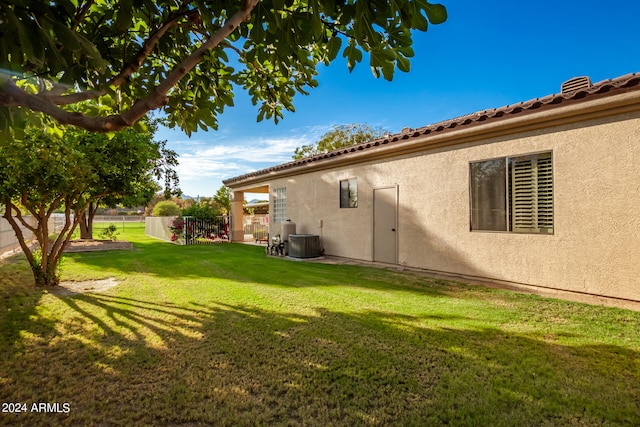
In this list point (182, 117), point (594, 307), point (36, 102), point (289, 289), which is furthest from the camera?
point (289, 289)

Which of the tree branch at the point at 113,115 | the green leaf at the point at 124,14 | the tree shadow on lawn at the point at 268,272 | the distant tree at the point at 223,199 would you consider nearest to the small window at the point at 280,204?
the tree shadow on lawn at the point at 268,272

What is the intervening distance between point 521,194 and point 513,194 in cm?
16

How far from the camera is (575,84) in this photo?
22.2ft

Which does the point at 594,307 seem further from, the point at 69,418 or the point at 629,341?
the point at 69,418

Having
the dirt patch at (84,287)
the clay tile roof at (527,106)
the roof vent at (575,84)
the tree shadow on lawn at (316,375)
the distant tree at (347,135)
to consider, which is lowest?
the tree shadow on lawn at (316,375)

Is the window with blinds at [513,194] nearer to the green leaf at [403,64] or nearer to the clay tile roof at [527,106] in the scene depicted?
the clay tile roof at [527,106]

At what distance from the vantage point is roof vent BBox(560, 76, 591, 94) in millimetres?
6629

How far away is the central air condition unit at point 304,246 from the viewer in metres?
11.9

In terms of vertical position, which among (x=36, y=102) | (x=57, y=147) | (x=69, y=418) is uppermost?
(x=57, y=147)

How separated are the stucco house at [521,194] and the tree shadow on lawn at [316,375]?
3.06 meters

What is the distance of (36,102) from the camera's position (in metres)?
2.31

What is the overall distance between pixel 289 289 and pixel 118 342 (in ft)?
11.1

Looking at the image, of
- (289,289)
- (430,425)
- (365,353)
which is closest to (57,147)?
(289,289)

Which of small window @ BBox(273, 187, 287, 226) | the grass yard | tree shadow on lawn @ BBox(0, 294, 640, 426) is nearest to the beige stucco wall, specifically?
the grass yard
